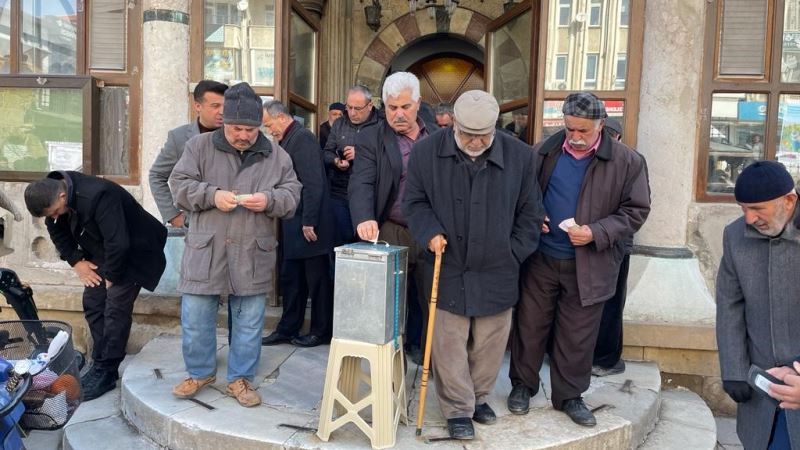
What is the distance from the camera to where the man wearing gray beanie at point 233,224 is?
3301mm

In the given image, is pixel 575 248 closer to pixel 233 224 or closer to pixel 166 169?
pixel 233 224

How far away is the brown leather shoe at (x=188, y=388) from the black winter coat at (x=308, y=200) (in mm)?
1054

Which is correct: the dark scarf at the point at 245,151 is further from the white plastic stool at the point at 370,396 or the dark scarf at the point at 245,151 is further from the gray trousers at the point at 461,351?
the gray trousers at the point at 461,351

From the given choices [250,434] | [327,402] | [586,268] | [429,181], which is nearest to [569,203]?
[586,268]

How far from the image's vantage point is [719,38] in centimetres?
457

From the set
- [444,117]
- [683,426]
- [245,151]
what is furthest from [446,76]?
[683,426]

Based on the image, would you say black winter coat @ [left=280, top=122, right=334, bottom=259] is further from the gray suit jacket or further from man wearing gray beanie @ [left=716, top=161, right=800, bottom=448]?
man wearing gray beanie @ [left=716, top=161, right=800, bottom=448]

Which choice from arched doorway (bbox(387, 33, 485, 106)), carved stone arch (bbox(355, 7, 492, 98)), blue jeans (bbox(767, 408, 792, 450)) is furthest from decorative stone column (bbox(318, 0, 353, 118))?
blue jeans (bbox(767, 408, 792, 450))


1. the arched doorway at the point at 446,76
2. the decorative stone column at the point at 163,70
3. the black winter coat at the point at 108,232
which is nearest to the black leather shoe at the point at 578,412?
the black winter coat at the point at 108,232

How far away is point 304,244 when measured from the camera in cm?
428

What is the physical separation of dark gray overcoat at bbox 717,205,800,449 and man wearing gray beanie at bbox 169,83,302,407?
208 centimetres

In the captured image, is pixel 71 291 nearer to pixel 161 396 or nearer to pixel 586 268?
pixel 161 396

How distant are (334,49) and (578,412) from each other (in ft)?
18.5

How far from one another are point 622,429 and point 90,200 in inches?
124
